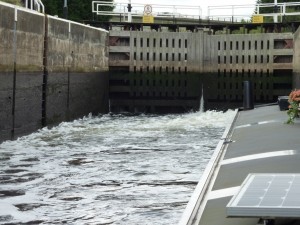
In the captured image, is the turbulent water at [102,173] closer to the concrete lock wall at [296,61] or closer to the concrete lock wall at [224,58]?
the concrete lock wall at [296,61]

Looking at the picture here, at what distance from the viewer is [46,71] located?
1827 centimetres

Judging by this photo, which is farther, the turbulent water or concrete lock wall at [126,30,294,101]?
concrete lock wall at [126,30,294,101]

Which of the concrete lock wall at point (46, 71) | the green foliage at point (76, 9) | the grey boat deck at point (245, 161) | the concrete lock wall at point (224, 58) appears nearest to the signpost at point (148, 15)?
the concrete lock wall at point (224, 58)

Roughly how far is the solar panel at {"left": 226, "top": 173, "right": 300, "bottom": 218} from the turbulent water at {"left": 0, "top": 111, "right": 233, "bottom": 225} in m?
2.95

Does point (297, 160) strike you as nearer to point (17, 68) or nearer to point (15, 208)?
point (15, 208)

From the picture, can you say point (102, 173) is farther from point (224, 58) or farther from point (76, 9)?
point (76, 9)

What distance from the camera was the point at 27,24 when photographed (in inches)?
652

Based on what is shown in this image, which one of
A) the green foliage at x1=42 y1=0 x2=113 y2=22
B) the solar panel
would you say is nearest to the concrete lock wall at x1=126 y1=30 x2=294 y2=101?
the green foliage at x1=42 y1=0 x2=113 y2=22

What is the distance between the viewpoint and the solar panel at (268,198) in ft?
11.6

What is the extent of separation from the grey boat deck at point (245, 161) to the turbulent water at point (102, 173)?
1069 millimetres

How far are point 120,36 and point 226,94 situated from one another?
5.04m

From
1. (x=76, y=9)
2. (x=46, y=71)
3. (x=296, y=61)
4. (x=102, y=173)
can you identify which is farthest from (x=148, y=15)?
(x=102, y=173)

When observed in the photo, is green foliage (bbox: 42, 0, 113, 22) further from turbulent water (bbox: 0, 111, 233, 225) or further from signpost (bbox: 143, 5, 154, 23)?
turbulent water (bbox: 0, 111, 233, 225)

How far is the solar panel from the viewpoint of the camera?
3521 millimetres
